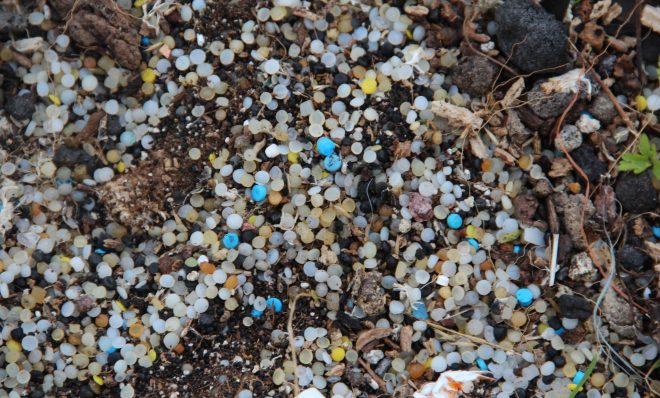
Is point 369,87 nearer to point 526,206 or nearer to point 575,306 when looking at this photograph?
point 526,206

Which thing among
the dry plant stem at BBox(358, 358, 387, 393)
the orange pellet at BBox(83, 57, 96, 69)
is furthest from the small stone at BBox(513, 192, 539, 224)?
the orange pellet at BBox(83, 57, 96, 69)

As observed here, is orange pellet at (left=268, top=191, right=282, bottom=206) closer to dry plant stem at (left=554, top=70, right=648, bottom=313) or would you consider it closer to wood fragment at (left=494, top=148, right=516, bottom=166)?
wood fragment at (left=494, top=148, right=516, bottom=166)

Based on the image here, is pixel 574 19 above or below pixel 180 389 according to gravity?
above

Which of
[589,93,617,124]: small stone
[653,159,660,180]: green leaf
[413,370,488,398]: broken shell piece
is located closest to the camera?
[413,370,488,398]: broken shell piece

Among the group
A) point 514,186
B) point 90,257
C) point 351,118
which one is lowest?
point 90,257

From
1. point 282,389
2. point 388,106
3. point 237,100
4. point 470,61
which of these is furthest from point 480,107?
point 282,389

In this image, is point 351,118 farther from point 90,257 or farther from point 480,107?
point 90,257

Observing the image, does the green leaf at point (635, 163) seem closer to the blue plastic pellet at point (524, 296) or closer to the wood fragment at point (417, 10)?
the blue plastic pellet at point (524, 296)

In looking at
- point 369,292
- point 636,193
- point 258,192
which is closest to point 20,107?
point 258,192
